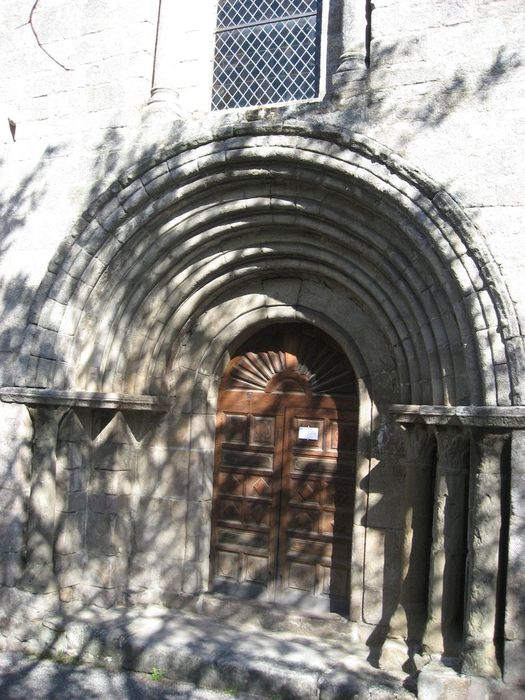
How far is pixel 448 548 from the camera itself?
12.9 feet

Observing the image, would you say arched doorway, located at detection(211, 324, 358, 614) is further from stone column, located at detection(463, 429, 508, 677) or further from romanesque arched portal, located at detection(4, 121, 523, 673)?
stone column, located at detection(463, 429, 508, 677)

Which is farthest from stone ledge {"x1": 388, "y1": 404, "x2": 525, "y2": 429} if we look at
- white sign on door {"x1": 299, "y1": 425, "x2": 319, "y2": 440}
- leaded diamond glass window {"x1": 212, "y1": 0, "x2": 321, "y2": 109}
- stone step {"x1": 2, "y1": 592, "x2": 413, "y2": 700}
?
leaded diamond glass window {"x1": 212, "y1": 0, "x2": 321, "y2": 109}

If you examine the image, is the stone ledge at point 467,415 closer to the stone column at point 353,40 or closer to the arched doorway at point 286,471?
the arched doorway at point 286,471

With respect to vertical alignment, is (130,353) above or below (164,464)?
above

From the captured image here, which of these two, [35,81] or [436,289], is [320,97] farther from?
[35,81]

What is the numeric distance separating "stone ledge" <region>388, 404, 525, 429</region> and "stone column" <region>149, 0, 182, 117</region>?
2.67 m

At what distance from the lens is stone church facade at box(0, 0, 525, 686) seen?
3.98 metres

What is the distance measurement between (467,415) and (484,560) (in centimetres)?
77

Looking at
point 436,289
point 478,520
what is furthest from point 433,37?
point 478,520

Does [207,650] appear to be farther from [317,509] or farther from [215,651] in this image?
[317,509]

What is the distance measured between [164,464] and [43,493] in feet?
2.94

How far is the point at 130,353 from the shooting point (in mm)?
5055

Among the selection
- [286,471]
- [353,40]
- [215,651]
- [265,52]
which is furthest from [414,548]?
[265,52]

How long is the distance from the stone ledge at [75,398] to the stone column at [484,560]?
92.4 inches
